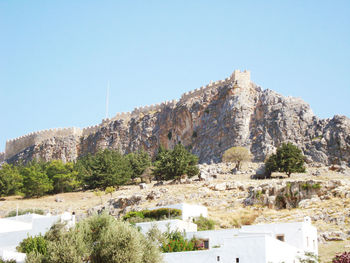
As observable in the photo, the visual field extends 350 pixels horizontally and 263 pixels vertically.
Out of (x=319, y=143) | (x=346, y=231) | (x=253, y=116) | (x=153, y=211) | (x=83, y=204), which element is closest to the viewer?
(x=346, y=231)

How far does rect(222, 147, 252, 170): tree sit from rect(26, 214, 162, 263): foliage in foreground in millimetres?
35800

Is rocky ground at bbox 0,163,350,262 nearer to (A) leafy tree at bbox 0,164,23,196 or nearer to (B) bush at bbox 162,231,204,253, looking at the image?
(A) leafy tree at bbox 0,164,23,196

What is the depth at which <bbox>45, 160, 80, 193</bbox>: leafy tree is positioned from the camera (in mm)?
62844

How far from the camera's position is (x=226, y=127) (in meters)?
69.4

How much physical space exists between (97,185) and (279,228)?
109 ft

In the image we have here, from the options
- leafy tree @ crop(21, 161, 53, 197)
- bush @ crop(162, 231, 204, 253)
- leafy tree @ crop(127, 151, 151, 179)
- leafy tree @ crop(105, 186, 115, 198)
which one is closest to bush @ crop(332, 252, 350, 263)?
bush @ crop(162, 231, 204, 253)

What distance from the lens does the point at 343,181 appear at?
134ft

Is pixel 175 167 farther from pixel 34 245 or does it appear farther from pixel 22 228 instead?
pixel 34 245

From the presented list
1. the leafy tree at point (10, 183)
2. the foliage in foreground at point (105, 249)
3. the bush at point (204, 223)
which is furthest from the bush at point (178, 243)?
the leafy tree at point (10, 183)

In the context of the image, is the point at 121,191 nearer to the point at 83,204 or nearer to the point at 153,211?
the point at 83,204

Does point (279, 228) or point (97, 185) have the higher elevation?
point (97, 185)

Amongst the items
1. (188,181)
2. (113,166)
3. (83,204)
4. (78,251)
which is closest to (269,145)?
(188,181)

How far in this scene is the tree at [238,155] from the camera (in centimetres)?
6053

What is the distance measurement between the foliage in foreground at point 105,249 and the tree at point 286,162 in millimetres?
28941
